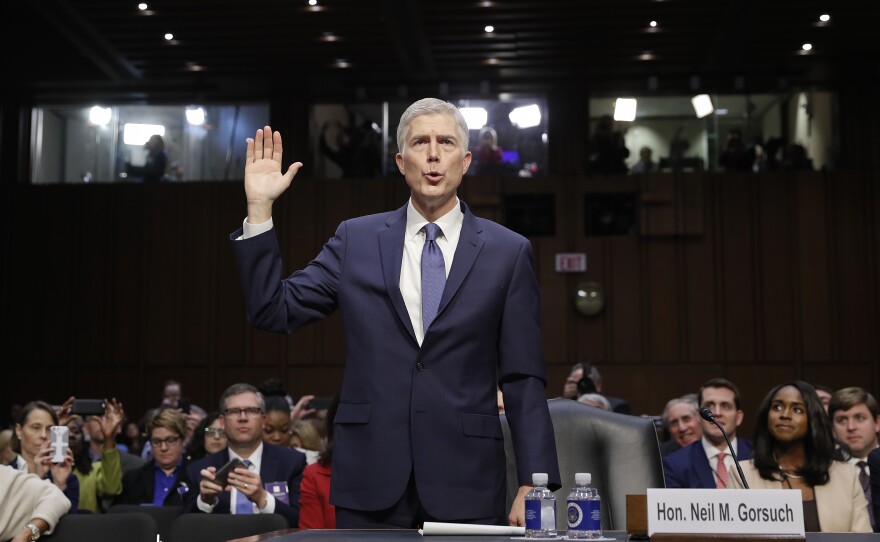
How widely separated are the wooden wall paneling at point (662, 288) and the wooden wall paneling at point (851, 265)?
1829mm

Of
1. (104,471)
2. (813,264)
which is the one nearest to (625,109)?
(813,264)

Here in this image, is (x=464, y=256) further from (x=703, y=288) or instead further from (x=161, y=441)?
(x=703, y=288)

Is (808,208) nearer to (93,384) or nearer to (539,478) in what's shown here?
(93,384)

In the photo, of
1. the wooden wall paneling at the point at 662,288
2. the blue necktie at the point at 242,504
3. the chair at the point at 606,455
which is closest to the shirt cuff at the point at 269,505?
the blue necktie at the point at 242,504

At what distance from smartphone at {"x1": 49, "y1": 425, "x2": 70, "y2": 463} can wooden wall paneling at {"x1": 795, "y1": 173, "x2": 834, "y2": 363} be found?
9492 millimetres

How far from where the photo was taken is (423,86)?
44.4 feet

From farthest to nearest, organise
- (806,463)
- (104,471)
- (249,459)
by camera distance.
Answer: (104,471), (249,459), (806,463)

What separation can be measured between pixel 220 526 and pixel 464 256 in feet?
7.08

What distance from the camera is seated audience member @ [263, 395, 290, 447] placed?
6.96 meters

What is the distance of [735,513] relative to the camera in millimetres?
1817

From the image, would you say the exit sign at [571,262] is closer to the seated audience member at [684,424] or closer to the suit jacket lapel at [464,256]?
the seated audience member at [684,424]

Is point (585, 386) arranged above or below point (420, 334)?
below

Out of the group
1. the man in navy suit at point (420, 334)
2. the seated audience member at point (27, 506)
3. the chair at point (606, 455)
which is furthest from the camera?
the seated audience member at point (27, 506)

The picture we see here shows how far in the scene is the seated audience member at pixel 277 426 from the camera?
22.8ft
